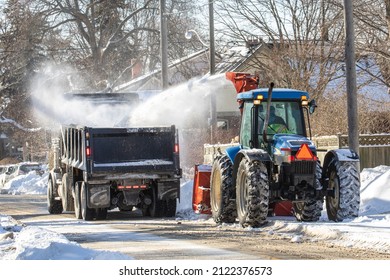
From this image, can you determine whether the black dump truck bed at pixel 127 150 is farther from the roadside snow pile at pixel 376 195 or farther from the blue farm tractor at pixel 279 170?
the roadside snow pile at pixel 376 195

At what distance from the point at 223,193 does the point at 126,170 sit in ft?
13.1

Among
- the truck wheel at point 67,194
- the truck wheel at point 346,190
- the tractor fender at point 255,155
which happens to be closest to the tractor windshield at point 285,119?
the tractor fender at point 255,155

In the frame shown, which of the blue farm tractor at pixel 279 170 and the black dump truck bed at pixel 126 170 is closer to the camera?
the blue farm tractor at pixel 279 170

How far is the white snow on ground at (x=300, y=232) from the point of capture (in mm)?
11711

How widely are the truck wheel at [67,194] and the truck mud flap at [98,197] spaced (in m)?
2.78

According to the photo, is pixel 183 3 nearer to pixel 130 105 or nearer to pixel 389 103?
pixel 389 103

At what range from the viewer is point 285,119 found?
18.2 m

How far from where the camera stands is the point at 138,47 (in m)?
64.0

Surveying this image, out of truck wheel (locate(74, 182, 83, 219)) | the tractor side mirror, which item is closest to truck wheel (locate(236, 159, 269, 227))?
the tractor side mirror

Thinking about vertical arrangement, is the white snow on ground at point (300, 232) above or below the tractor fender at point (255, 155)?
below

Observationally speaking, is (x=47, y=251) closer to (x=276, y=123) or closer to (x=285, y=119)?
(x=276, y=123)

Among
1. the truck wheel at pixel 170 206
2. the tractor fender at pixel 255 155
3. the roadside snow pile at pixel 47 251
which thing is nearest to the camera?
the roadside snow pile at pixel 47 251

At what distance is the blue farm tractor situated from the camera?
16922mm

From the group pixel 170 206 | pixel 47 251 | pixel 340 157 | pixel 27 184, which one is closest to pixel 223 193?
pixel 340 157
